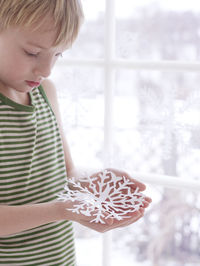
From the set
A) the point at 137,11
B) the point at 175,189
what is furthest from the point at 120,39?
the point at 175,189

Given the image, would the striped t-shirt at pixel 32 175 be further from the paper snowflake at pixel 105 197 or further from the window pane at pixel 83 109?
→ the window pane at pixel 83 109

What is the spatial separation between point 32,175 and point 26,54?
0.27m

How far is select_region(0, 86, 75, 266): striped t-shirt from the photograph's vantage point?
932mm

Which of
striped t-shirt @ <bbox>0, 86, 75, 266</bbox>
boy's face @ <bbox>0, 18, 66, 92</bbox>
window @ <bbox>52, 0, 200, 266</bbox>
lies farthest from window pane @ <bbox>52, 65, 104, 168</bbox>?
boy's face @ <bbox>0, 18, 66, 92</bbox>

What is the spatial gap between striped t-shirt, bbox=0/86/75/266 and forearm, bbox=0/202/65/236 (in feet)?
0.23

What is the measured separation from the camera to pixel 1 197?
921mm

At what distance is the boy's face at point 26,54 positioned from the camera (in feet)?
2.75

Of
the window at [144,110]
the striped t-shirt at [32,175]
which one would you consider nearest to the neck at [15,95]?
the striped t-shirt at [32,175]

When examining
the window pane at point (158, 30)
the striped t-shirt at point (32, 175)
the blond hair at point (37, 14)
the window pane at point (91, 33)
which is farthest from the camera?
the window pane at point (91, 33)

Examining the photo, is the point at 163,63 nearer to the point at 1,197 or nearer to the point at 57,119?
the point at 57,119

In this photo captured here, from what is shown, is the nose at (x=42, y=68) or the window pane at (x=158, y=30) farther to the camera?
the window pane at (x=158, y=30)

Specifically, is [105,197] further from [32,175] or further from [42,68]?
[42,68]

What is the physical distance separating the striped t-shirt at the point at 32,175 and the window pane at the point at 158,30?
35 centimetres

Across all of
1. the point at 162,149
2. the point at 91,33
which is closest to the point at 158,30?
the point at 91,33
